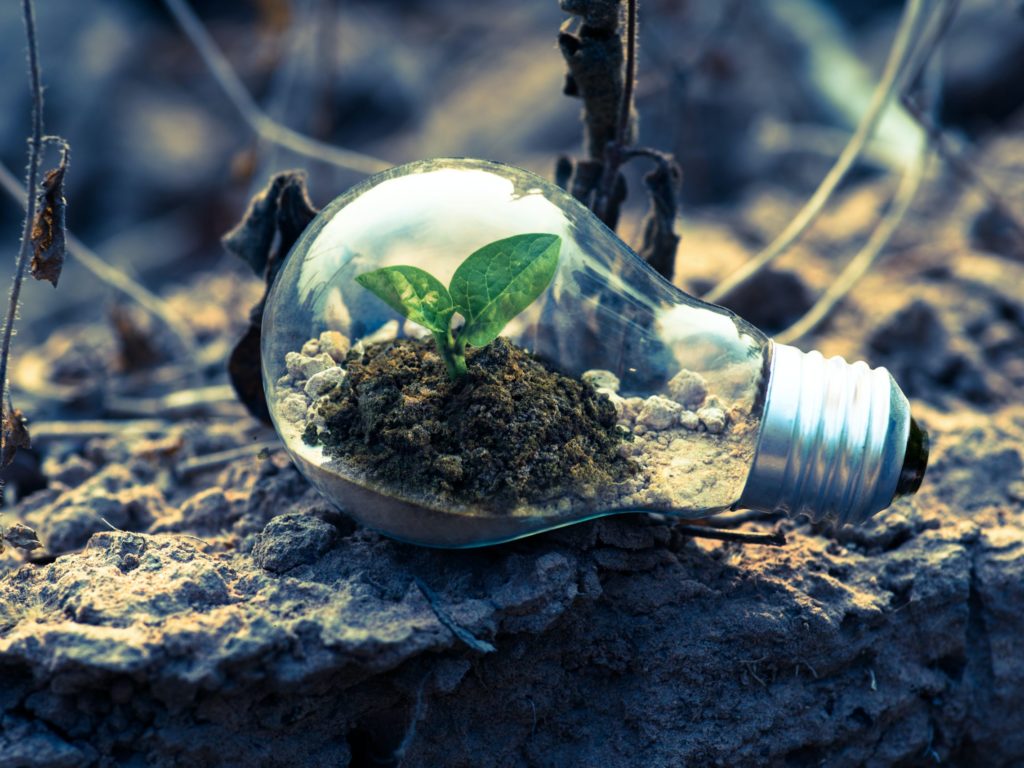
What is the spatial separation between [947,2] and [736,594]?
204 centimetres

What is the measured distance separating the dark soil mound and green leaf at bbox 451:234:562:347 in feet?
0.28

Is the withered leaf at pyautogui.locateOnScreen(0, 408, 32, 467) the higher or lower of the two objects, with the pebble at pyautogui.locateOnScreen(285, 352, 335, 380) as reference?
lower

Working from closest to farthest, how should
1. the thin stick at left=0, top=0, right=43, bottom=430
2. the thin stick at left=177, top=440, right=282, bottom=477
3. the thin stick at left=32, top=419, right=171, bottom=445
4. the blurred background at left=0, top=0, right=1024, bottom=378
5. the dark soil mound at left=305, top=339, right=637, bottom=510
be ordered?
1. the dark soil mound at left=305, top=339, right=637, bottom=510
2. the thin stick at left=0, top=0, right=43, bottom=430
3. the thin stick at left=177, top=440, right=282, bottom=477
4. the thin stick at left=32, top=419, right=171, bottom=445
5. the blurred background at left=0, top=0, right=1024, bottom=378

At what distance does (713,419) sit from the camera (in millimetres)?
1775

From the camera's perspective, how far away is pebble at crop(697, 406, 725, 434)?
1.77m

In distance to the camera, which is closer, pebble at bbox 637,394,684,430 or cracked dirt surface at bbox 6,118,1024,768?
cracked dirt surface at bbox 6,118,1024,768

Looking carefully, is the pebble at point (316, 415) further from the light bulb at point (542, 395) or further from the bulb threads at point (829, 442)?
the bulb threads at point (829, 442)

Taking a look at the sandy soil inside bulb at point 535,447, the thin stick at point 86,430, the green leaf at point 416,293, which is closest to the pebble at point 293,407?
the sandy soil inside bulb at point 535,447

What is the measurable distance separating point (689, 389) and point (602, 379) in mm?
156

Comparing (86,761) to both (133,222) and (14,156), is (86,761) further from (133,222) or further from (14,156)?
(14,156)

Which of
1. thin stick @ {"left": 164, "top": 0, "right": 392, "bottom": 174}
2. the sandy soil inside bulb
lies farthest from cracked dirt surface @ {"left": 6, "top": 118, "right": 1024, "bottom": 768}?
thin stick @ {"left": 164, "top": 0, "right": 392, "bottom": 174}

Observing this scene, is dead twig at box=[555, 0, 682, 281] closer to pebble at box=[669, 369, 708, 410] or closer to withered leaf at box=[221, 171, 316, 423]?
pebble at box=[669, 369, 708, 410]

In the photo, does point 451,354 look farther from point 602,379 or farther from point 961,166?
point 961,166

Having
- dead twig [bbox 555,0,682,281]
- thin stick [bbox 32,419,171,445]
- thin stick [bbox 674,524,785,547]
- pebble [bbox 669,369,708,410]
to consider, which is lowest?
thin stick [bbox 32,419,171,445]
